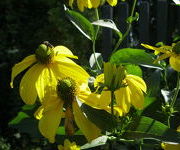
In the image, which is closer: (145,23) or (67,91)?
(67,91)

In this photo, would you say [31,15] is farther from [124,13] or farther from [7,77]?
[124,13]

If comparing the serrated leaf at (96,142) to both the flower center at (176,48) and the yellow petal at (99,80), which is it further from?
the flower center at (176,48)

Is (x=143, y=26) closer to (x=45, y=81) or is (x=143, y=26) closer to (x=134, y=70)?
(x=134, y=70)

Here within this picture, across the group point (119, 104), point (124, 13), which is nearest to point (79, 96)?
point (119, 104)

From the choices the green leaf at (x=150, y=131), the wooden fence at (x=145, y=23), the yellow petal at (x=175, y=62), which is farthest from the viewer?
the wooden fence at (x=145, y=23)

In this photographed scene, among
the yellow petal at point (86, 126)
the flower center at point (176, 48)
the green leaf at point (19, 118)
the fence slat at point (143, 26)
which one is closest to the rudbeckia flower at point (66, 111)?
the yellow petal at point (86, 126)

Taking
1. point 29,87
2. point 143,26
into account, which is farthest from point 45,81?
point 143,26

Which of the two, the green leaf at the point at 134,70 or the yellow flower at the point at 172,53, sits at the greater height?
the yellow flower at the point at 172,53
